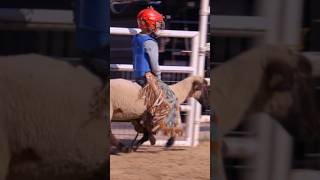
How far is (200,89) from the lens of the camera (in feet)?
9.33

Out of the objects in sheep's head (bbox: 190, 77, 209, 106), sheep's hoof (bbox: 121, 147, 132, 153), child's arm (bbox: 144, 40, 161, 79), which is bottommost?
sheep's hoof (bbox: 121, 147, 132, 153)

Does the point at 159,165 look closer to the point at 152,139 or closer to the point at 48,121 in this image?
the point at 152,139

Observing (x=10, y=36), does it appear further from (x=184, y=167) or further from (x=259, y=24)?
(x=184, y=167)

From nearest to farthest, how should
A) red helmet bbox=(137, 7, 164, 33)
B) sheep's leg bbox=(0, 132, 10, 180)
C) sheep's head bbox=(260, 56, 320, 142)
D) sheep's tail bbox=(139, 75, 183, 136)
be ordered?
sheep's leg bbox=(0, 132, 10, 180)
sheep's head bbox=(260, 56, 320, 142)
red helmet bbox=(137, 7, 164, 33)
sheep's tail bbox=(139, 75, 183, 136)

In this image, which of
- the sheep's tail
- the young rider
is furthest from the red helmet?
the sheep's tail


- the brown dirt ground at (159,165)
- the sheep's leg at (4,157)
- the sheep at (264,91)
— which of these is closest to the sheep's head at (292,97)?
the sheep at (264,91)

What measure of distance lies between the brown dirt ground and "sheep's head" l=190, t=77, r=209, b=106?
63 cm

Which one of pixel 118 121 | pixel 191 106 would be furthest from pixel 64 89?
pixel 191 106

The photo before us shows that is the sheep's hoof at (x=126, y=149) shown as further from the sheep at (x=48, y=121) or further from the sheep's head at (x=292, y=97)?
the sheep's head at (x=292, y=97)

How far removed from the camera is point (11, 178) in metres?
1.57

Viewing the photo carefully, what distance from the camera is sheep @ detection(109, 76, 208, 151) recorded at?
2.51 metres

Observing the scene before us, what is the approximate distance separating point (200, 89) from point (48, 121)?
1.37 m

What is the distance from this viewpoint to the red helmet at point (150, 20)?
2012mm

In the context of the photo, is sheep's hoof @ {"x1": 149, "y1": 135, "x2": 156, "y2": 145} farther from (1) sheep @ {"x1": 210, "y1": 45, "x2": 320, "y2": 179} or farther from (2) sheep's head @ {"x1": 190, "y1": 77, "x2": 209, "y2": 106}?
(1) sheep @ {"x1": 210, "y1": 45, "x2": 320, "y2": 179}
